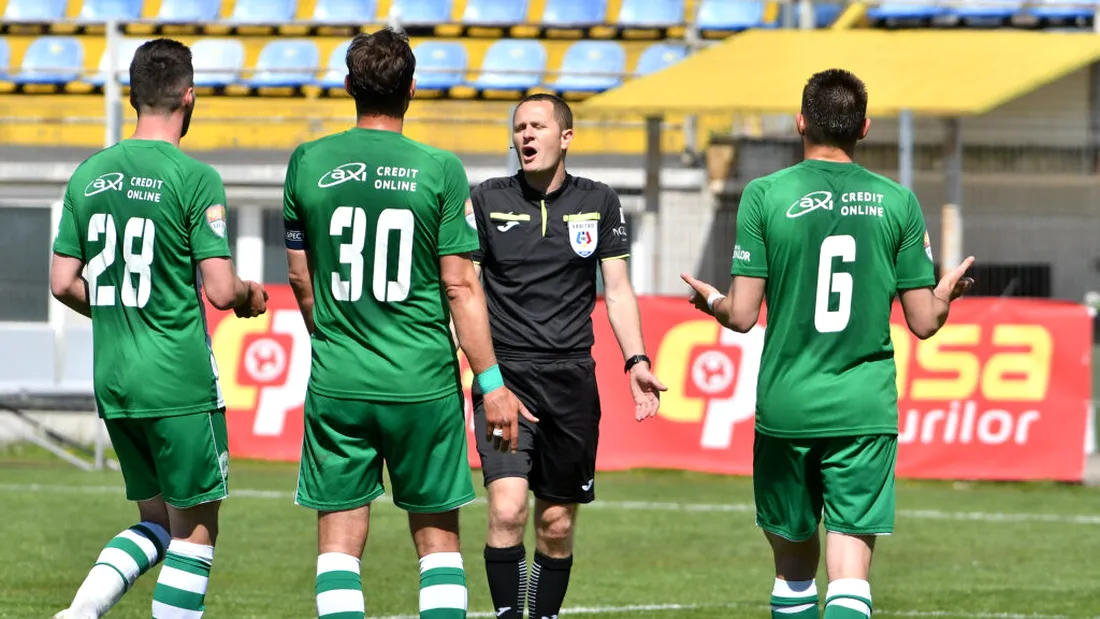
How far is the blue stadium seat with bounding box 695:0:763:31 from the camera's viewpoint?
21516 mm

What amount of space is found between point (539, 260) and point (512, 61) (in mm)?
15799

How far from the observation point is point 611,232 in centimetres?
648

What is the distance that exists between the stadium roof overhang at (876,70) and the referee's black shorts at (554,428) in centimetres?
974

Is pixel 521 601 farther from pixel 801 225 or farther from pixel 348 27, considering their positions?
pixel 348 27

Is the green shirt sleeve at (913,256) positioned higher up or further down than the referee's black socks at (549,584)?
higher up

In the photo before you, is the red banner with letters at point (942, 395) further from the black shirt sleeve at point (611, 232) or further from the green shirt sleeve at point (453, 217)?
the green shirt sleeve at point (453, 217)

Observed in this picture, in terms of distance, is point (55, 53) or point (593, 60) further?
point (55, 53)

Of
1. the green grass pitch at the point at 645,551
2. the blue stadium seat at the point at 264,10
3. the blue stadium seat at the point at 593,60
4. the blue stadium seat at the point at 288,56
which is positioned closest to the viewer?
the green grass pitch at the point at 645,551

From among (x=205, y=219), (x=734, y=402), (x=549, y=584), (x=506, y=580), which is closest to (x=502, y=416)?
(x=205, y=219)

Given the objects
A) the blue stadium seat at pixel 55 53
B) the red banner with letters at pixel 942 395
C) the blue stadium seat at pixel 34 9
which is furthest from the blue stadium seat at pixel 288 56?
the red banner with letters at pixel 942 395

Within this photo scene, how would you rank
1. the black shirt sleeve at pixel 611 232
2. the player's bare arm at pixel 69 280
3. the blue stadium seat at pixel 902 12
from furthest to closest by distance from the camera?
1. the blue stadium seat at pixel 902 12
2. the black shirt sleeve at pixel 611 232
3. the player's bare arm at pixel 69 280

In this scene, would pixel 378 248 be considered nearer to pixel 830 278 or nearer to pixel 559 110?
pixel 830 278

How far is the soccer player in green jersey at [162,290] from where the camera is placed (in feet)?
17.6

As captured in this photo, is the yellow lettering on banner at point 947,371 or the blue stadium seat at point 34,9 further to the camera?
the blue stadium seat at point 34,9
